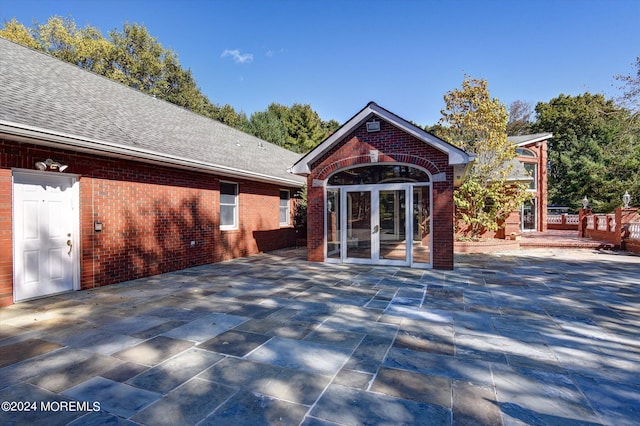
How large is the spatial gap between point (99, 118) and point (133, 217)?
2.45 meters

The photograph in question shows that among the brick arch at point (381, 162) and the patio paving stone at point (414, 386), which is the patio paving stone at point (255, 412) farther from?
the brick arch at point (381, 162)

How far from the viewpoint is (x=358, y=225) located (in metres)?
9.48

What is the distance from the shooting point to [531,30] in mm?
11219

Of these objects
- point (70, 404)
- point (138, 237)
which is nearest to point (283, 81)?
point (138, 237)

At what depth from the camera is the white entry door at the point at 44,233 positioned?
18.9 feet

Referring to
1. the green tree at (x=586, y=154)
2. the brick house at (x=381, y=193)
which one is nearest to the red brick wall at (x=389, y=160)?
the brick house at (x=381, y=193)

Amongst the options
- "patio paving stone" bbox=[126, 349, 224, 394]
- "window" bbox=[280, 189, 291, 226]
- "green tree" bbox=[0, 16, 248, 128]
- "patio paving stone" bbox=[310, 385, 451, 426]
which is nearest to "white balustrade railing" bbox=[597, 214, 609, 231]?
"window" bbox=[280, 189, 291, 226]

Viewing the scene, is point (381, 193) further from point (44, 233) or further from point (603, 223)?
point (603, 223)

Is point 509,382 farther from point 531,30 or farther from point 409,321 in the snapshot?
point 531,30

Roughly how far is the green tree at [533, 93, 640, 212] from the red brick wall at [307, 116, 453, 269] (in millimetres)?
8981

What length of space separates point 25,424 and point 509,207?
15798 mm

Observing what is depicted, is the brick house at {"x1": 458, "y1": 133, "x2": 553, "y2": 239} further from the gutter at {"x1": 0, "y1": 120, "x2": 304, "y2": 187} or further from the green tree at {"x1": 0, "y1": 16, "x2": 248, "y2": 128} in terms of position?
the green tree at {"x1": 0, "y1": 16, "x2": 248, "y2": 128}

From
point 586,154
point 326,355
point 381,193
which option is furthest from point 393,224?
point 586,154

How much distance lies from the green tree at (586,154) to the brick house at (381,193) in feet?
29.8
